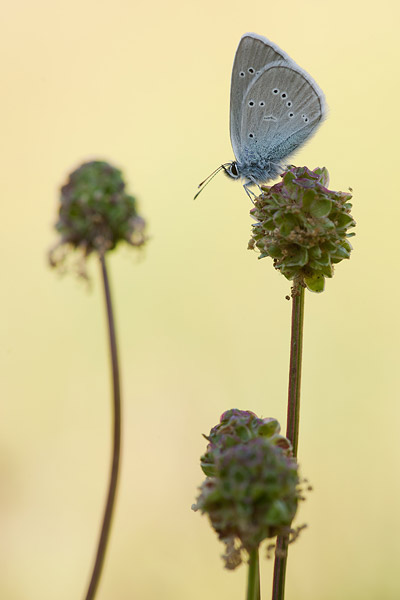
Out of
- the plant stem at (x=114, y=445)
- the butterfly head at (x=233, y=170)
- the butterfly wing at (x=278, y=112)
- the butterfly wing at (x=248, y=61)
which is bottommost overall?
the plant stem at (x=114, y=445)

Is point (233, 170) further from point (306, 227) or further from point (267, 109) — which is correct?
point (306, 227)

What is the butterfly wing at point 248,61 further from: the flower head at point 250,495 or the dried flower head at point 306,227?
the flower head at point 250,495

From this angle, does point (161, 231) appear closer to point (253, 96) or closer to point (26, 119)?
point (26, 119)

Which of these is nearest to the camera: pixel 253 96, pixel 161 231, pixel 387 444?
pixel 253 96

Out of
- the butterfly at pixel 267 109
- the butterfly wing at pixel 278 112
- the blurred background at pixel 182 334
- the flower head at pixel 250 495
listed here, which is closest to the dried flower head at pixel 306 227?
the flower head at pixel 250 495

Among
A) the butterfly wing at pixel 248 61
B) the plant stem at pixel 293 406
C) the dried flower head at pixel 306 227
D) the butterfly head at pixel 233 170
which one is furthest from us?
the butterfly head at pixel 233 170

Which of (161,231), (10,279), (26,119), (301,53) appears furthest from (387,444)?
(26,119)

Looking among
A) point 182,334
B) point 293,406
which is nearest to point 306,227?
point 293,406
